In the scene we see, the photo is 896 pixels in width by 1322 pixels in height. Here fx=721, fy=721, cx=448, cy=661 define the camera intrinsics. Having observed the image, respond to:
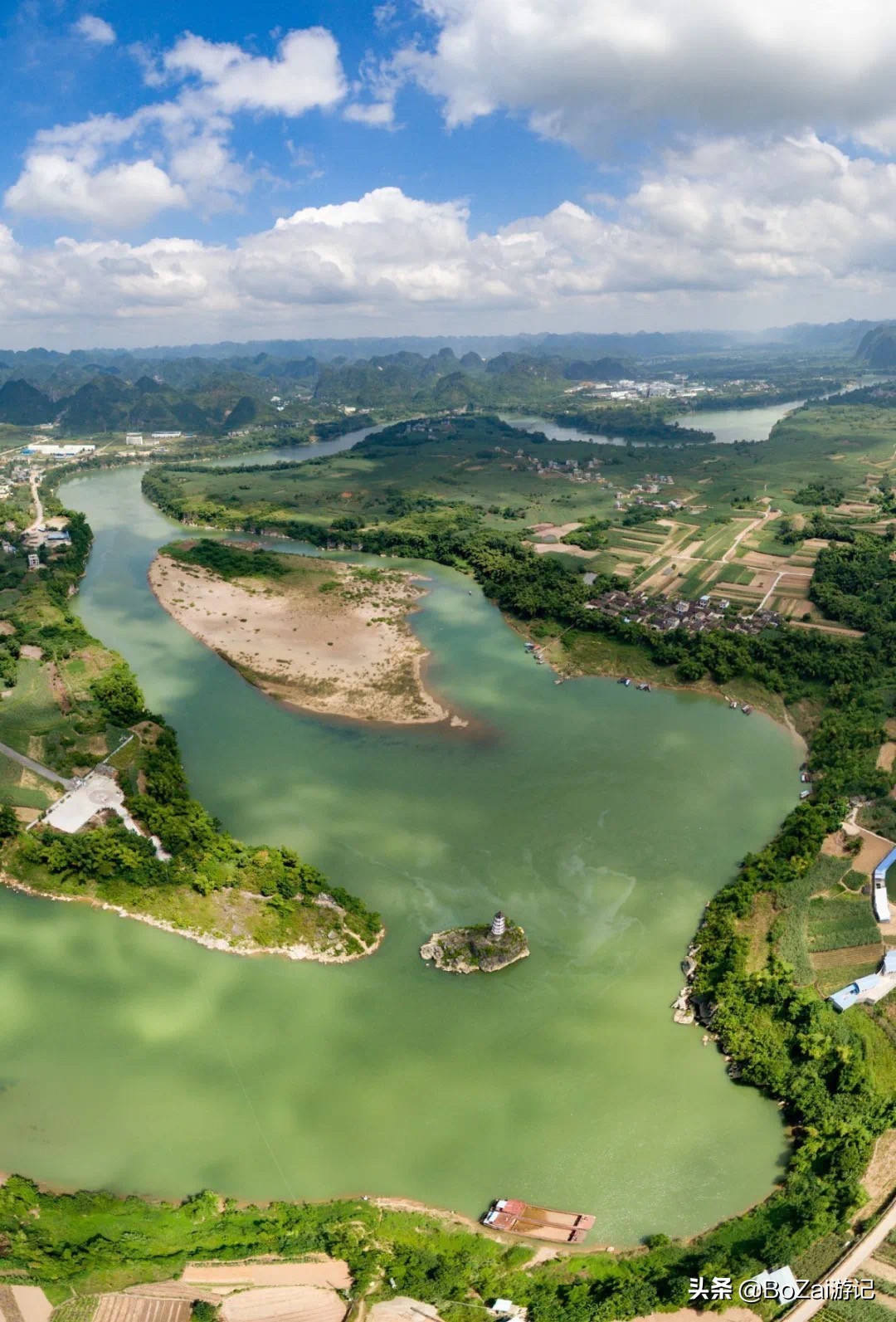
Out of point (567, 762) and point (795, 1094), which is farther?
point (567, 762)

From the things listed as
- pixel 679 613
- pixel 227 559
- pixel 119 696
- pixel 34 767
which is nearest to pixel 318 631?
pixel 119 696

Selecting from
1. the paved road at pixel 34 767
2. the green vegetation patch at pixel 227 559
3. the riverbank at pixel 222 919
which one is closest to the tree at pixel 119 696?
the paved road at pixel 34 767

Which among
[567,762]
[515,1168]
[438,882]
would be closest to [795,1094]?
[515,1168]

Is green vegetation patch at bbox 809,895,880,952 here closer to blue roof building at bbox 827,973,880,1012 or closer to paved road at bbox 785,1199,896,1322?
blue roof building at bbox 827,973,880,1012

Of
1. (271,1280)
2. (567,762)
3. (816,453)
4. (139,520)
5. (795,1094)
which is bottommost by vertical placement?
(271,1280)

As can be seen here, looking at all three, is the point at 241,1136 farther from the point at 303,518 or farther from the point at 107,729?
the point at 303,518

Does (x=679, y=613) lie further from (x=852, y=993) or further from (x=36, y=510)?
(x=36, y=510)
